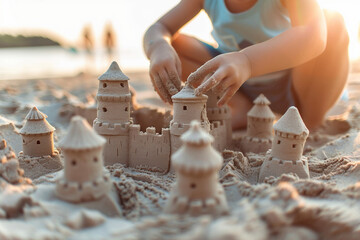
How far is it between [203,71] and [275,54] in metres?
0.70

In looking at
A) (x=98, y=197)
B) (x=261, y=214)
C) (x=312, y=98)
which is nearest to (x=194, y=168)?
(x=261, y=214)

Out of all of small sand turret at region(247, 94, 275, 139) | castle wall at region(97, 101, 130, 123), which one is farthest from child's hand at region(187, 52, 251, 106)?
small sand turret at region(247, 94, 275, 139)

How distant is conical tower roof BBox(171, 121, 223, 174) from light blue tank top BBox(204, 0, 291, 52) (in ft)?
7.57

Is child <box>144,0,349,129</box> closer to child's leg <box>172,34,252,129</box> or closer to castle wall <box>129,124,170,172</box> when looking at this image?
child's leg <box>172,34,252,129</box>

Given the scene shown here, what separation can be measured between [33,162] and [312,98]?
3.20 m

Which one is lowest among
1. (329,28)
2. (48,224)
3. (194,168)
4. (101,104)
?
(48,224)

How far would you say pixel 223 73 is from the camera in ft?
8.43

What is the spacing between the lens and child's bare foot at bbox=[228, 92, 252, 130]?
4.29 metres

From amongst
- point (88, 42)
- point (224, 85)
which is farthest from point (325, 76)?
point (88, 42)

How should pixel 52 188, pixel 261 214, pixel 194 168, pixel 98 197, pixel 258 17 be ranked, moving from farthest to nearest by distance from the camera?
pixel 258 17 < pixel 52 188 < pixel 98 197 < pixel 194 168 < pixel 261 214

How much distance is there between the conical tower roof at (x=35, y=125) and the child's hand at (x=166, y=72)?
41.1 inches

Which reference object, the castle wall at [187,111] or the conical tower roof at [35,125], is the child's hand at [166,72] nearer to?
the castle wall at [187,111]

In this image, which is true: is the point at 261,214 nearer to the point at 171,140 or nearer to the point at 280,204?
the point at 280,204

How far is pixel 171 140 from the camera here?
2.86m
